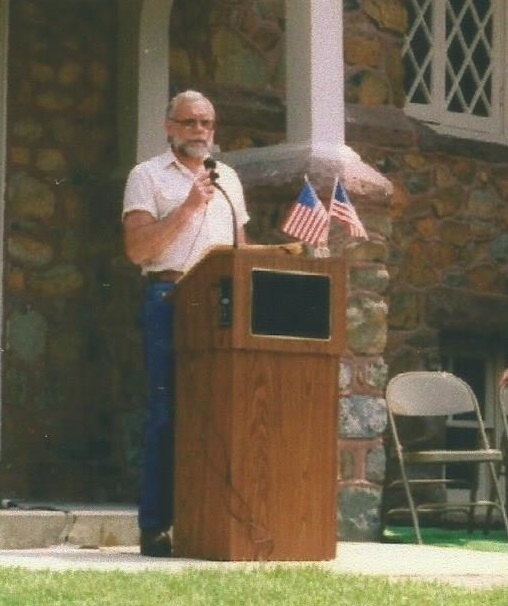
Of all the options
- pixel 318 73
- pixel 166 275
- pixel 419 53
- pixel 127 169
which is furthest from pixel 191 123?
pixel 419 53

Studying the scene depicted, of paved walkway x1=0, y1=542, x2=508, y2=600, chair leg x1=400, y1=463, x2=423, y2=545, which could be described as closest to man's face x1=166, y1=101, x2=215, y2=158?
paved walkway x1=0, y1=542, x2=508, y2=600

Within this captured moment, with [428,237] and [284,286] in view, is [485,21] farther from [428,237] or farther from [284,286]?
[284,286]

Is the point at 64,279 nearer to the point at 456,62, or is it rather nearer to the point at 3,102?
the point at 3,102

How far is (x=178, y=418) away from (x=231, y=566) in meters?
0.76

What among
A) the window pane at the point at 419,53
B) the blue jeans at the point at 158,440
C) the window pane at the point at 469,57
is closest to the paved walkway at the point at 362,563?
the blue jeans at the point at 158,440

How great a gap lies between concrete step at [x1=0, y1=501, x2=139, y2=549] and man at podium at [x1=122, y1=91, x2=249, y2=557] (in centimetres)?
95

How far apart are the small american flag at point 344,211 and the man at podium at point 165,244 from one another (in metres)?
1.78

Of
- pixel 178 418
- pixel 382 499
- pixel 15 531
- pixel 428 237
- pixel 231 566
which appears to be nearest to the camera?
pixel 231 566

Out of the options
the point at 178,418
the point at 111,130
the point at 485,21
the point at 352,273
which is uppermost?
the point at 485,21

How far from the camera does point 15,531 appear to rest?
378 inches

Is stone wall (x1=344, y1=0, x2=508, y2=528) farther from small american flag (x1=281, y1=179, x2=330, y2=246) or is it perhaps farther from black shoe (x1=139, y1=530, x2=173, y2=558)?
black shoe (x1=139, y1=530, x2=173, y2=558)

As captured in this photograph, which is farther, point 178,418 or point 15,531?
point 15,531

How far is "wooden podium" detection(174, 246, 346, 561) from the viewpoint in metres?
8.34

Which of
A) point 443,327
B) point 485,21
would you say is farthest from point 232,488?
point 485,21
